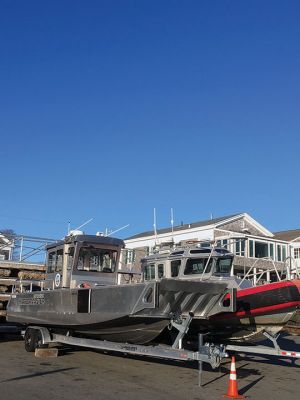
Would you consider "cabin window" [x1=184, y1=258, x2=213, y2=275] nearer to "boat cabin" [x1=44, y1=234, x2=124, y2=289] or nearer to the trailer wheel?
"boat cabin" [x1=44, y1=234, x2=124, y2=289]

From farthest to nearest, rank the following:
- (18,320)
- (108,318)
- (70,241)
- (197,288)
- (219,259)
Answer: (18,320) < (70,241) < (219,259) < (108,318) < (197,288)

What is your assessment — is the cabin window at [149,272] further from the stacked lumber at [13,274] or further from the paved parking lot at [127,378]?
the stacked lumber at [13,274]

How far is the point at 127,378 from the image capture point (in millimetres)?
9945

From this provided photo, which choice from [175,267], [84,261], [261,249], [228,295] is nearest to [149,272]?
[175,267]

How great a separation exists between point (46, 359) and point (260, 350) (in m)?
5.40

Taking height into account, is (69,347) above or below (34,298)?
below

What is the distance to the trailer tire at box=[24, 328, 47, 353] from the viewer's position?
13.3 m

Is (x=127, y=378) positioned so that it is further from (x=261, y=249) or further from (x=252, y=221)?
(x=252, y=221)

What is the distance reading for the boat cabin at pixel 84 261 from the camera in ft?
43.1

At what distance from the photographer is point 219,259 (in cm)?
1209

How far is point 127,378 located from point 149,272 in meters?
3.49

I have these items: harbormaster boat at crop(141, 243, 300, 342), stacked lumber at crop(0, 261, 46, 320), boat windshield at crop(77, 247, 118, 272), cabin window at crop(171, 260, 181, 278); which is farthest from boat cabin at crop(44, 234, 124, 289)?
stacked lumber at crop(0, 261, 46, 320)

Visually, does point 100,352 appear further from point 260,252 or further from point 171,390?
point 260,252

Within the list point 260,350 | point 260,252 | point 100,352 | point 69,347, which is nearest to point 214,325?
point 260,350
